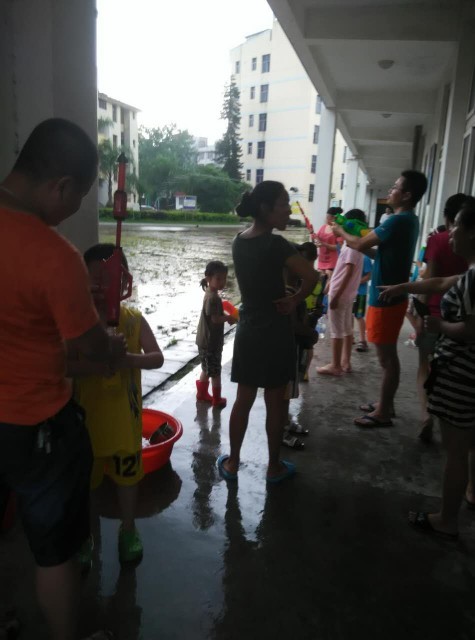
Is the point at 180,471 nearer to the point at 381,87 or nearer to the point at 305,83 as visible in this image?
the point at 381,87

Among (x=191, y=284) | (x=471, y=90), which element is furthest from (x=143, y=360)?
(x=191, y=284)

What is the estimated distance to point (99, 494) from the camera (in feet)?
8.70

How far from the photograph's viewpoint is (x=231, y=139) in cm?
5612

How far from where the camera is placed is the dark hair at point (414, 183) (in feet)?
10.9

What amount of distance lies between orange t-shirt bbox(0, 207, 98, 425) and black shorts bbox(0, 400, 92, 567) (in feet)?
0.18

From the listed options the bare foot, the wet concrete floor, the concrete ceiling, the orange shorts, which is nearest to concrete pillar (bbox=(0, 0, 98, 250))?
the wet concrete floor

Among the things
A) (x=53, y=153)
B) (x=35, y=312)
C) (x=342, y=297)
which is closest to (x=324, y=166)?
(x=342, y=297)

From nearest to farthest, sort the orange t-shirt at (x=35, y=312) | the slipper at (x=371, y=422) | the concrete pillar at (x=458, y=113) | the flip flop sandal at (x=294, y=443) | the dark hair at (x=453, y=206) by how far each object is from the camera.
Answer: the orange t-shirt at (x=35, y=312) < the dark hair at (x=453, y=206) < the flip flop sandal at (x=294, y=443) < the slipper at (x=371, y=422) < the concrete pillar at (x=458, y=113)

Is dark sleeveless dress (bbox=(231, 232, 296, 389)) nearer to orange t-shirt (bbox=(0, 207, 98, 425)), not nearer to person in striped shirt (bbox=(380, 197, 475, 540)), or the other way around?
person in striped shirt (bbox=(380, 197, 475, 540))

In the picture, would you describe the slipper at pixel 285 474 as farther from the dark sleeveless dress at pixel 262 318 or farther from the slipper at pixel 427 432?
the slipper at pixel 427 432

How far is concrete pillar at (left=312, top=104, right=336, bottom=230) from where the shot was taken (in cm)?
942

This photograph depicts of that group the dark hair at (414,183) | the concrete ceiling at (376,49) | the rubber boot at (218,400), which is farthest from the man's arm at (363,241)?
the concrete ceiling at (376,49)

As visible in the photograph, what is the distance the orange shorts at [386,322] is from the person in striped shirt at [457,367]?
44.8 inches

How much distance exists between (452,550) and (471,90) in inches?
198
